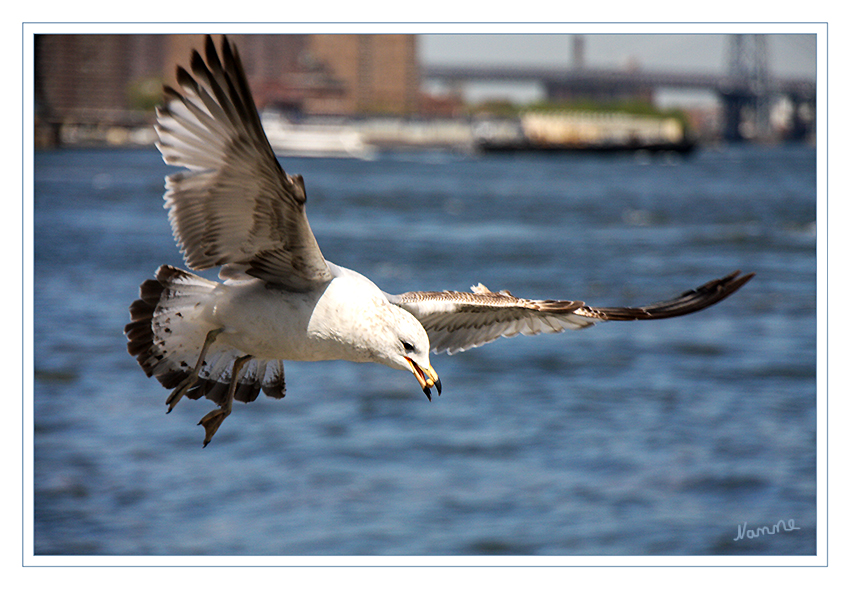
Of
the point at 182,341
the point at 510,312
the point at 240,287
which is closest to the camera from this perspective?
the point at 240,287

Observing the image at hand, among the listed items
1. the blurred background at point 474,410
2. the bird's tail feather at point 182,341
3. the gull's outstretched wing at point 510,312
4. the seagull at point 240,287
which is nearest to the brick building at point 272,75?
the blurred background at point 474,410

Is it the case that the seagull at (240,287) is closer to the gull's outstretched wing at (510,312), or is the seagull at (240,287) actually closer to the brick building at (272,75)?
the gull's outstretched wing at (510,312)

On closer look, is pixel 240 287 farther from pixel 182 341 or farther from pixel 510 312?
pixel 510 312

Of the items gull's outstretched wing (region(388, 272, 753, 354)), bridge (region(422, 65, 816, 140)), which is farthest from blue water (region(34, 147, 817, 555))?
bridge (region(422, 65, 816, 140))

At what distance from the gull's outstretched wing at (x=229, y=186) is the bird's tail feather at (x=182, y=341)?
0.30m

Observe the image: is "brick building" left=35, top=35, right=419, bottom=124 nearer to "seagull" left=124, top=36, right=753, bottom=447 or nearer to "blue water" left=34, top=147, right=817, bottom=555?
"blue water" left=34, top=147, right=817, bottom=555

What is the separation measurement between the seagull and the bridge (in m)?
44.3

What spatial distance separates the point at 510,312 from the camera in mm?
5133

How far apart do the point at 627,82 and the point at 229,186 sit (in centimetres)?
6907

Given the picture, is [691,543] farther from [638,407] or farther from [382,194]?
[382,194]

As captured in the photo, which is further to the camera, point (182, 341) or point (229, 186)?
point (182, 341)

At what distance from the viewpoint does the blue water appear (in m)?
12.7

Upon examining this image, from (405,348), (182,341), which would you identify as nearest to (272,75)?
(182,341)
